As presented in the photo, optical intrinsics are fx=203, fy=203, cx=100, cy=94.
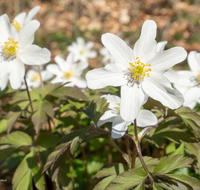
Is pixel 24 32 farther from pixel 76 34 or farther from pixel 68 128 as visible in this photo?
pixel 76 34

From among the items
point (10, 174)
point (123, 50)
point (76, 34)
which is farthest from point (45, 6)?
point (123, 50)

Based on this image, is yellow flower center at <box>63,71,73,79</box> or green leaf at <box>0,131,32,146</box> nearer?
green leaf at <box>0,131,32,146</box>

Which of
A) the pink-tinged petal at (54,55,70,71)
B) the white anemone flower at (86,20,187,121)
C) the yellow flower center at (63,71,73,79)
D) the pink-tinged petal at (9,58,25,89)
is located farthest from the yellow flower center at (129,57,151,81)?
the pink-tinged petal at (54,55,70,71)

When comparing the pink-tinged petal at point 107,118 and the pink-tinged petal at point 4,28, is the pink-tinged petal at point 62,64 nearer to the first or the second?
the pink-tinged petal at point 4,28

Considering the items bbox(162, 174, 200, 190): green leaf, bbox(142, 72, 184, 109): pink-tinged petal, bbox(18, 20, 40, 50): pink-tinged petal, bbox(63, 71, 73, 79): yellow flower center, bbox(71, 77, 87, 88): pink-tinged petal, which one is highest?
bbox(18, 20, 40, 50): pink-tinged petal

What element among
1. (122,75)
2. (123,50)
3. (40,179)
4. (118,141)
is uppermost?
(123,50)

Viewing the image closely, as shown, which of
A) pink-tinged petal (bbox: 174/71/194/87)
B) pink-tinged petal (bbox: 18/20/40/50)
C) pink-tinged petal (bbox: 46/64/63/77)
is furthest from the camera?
pink-tinged petal (bbox: 46/64/63/77)

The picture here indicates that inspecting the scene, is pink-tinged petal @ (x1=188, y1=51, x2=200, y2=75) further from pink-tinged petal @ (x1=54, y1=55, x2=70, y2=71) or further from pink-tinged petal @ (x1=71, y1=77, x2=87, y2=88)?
pink-tinged petal @ (x1=54, y1=55, x2=70, y2=71)
